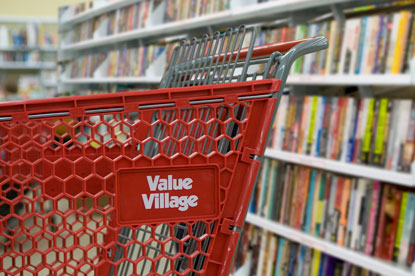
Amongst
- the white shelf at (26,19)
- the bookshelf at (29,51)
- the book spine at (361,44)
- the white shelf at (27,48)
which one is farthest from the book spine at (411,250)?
the white shelf at (26,19)

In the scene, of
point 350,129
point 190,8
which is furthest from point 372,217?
point 190,8

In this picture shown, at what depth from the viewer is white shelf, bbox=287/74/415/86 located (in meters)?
1.34

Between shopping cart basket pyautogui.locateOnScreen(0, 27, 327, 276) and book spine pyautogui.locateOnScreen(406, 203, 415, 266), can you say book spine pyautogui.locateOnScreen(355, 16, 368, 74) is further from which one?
shopping cart basket pyautogui.locateOnScreen(0, 27, 327, 276)

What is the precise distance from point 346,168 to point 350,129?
0.14 meters

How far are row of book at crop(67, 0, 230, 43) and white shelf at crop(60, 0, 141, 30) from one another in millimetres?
32

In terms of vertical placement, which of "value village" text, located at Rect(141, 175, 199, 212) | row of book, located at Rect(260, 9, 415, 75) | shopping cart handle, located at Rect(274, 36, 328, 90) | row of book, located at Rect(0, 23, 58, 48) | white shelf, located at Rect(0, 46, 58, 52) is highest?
row of book, located at Rect(0, 23, 58, 48)

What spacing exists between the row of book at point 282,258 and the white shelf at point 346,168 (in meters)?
0.35

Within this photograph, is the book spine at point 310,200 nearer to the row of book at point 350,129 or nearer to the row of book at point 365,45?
the row of book at point 350,129

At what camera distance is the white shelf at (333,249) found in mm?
1391

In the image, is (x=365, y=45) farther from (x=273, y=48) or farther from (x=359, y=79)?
(x=273, y=48)

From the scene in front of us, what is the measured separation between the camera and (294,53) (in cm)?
70

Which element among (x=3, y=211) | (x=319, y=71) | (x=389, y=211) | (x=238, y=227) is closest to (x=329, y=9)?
(x=319, y=71)

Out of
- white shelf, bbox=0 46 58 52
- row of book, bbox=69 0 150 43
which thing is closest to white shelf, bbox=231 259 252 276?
row of book, bbox=69 0 150 43

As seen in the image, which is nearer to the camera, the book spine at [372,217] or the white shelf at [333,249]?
the white shelf at [333,249]
